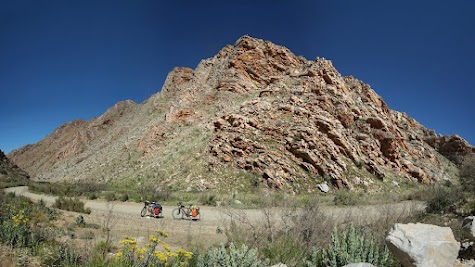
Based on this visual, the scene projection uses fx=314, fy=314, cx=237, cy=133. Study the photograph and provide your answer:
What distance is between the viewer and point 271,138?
89.5 ft

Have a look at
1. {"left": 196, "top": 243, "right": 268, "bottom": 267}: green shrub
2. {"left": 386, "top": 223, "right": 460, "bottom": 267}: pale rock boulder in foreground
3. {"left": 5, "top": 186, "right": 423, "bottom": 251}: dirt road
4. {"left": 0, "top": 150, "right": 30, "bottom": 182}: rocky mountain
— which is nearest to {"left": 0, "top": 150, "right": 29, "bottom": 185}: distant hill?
{"left": 0, "top": 150, "right": 30, "bottom": 182}: rocky mountain

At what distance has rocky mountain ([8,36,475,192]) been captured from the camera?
25031mm

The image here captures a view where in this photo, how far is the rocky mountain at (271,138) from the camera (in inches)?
985

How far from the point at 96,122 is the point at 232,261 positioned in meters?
76.8

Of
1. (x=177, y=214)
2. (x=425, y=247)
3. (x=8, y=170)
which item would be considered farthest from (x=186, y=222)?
(x=8, y=170)

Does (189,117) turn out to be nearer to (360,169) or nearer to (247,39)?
(247,39)

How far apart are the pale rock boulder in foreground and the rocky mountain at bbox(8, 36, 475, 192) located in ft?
63.1

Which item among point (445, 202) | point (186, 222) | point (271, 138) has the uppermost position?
point (271, 138)

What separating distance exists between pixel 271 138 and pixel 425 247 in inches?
926

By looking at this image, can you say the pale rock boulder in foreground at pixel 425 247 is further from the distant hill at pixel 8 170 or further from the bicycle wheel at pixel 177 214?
the distant hill at pixel 8 170

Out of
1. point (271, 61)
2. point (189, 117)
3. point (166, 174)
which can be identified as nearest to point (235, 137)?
point (166, 174)

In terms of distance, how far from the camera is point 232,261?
173 inches

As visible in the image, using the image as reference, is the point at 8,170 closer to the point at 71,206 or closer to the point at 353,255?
the point at 71,206

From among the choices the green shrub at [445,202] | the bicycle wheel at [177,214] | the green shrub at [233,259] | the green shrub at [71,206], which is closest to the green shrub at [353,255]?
the green shrub at [233,259]
